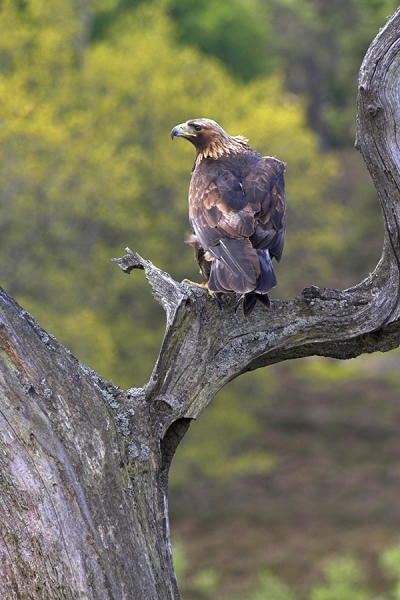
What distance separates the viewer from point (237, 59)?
38562 mm

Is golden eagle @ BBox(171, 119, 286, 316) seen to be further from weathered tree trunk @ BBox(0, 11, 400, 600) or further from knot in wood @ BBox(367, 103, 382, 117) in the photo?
knot in wood @ BBox(367, 103, 382, 117)

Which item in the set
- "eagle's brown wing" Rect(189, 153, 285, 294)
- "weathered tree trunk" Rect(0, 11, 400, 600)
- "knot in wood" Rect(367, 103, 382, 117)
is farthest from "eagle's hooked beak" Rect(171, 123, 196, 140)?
"knot in wood" Rect(367, 103, 382, 117)

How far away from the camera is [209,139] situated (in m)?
6.69

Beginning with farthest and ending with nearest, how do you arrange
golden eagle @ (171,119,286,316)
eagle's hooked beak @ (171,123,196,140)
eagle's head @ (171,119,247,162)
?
eagle's hooked beak @ (171,123,196,140)
eagle's head @ (171,119,247,162)
golden eagle @ (171,119,286,316)

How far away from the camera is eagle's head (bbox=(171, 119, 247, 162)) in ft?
21.7

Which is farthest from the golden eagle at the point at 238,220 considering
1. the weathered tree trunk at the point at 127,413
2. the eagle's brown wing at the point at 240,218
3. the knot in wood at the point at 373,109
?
the knot in wood at the point at 373,109

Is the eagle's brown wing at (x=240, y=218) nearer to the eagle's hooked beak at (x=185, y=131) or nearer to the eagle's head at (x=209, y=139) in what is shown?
the eagle's head at (x=209, y=139)

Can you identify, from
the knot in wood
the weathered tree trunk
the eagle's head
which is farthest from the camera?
the eagle's head

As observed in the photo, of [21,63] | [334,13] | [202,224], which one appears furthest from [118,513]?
[334,13]

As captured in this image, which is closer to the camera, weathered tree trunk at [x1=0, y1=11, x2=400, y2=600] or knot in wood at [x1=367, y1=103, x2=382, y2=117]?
weathered tree trunk at [x1=0, y1=11, x2=400, y2=600]

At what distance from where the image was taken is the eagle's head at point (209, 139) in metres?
6.61

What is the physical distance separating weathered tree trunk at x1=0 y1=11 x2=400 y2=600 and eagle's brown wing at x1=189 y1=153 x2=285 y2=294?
179 millimetres

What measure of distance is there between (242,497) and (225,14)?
24.2 m

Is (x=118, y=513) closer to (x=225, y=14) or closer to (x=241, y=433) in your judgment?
(x=241, y=433)
